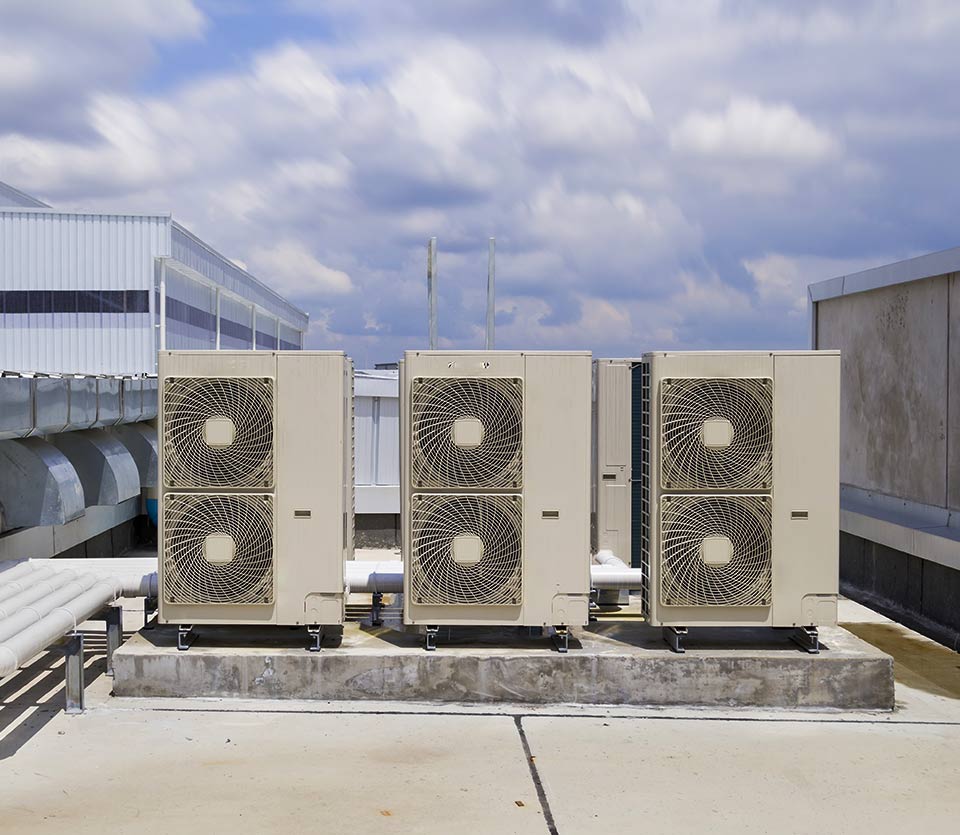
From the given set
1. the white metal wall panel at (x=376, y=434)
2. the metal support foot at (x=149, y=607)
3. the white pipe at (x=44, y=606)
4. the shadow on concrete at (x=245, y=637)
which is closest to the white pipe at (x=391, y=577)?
the shadow on concrete at (x=245, y=637)

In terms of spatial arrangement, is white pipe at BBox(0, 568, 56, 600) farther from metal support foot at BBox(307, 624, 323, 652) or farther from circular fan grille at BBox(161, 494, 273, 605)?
metal support foot at BBox(307, 624, 323, 652)

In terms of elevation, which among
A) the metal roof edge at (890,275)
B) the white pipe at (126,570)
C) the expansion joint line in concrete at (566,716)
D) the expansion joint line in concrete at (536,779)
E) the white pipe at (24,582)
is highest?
the metal roof edge at (890,275)

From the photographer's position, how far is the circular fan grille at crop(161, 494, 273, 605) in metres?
6.89

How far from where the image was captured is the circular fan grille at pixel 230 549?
6887mm

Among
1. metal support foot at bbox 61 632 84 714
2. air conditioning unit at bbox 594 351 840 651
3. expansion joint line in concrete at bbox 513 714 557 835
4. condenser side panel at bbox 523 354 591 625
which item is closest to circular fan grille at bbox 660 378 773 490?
air conditioning unit at bbox 594 351 840 651

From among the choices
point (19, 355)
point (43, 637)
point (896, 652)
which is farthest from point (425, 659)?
point (19, 355)

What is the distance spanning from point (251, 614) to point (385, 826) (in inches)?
95.3

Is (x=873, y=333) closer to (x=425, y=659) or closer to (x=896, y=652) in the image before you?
(x=896, y=652)

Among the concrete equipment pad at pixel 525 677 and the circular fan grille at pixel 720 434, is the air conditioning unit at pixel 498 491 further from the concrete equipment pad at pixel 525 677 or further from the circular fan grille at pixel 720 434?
the circular fan grille at pixel 720 434

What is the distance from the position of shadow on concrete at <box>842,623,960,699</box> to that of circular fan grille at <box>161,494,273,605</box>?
4.63 meters

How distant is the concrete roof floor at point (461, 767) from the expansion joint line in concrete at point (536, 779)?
1cm

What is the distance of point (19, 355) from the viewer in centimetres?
2688

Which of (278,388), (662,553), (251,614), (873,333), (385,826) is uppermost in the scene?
(873,333)

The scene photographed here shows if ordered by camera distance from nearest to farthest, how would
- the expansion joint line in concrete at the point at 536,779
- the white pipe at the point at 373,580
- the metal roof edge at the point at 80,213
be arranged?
the expansion joint line in concrete at the point at 536,779 < the white pipe at the point at 373,580 < the metal roof edge at the point at 80,213
